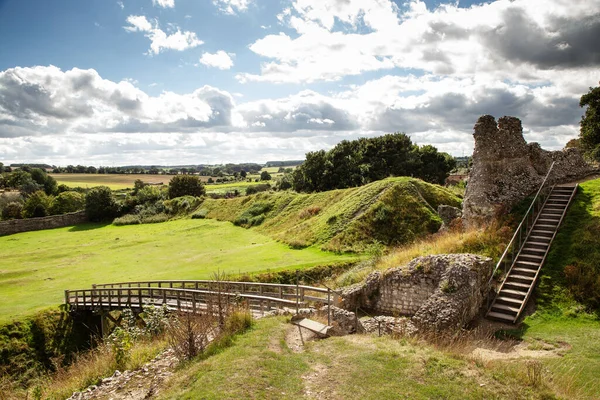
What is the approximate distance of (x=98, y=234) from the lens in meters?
59.3

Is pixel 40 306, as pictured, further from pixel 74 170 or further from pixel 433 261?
pixel 74 170

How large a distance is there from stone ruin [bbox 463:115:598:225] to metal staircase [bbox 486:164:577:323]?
131 cm

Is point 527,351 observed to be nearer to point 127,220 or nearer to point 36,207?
point 127,220

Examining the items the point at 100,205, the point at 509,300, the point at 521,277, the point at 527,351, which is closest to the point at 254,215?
the point at 100,205

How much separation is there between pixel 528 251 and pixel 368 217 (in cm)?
1811

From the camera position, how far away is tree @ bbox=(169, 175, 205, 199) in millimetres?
88675

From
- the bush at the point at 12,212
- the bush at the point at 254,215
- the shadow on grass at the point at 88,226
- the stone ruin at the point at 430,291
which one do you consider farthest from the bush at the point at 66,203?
the stone ruin at the point at 430,291

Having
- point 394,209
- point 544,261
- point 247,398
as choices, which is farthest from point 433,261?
point 394,209

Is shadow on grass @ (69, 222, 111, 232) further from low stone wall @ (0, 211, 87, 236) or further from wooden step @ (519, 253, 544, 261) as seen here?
wooden step @ (519, 253, 544, 261)

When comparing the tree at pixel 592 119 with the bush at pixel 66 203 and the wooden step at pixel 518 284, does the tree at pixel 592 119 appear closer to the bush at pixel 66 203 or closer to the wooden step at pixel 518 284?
the wooden step at pixel 518 284

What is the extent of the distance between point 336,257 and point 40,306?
21.4 metres

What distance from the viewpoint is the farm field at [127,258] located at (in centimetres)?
2953

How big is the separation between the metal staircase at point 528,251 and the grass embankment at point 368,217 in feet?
42.5

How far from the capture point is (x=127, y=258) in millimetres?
40562
